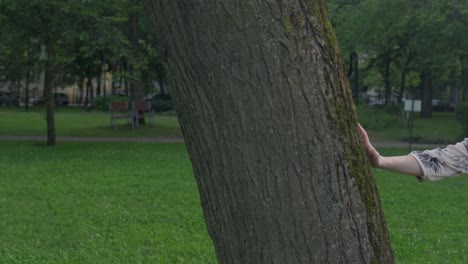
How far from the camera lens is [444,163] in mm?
2471

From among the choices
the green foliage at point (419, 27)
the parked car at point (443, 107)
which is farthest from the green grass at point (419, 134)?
the parked car at point (443, 107)

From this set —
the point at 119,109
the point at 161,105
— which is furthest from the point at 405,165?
the point at 161,105

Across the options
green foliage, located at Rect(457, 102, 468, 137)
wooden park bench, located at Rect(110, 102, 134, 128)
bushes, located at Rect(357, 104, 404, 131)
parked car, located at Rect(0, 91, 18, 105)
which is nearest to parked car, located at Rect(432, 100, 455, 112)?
bushes, located at Rect(357, 104, 404, 131)

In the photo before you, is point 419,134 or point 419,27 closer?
point 419,27

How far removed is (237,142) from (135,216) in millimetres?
6245

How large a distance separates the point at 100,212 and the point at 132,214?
409mm

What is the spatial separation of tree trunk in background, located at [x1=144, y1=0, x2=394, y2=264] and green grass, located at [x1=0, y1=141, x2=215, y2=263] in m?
4.22

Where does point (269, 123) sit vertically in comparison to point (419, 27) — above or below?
below

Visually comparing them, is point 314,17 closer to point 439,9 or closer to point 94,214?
point 94,214

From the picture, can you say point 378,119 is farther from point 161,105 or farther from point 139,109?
point 161,105

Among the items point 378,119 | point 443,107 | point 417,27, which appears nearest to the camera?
point 417,27

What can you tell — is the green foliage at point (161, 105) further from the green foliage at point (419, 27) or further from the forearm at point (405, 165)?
the forearm at point (405, 165)

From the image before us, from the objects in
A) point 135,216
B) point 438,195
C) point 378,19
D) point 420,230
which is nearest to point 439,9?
point 378,19

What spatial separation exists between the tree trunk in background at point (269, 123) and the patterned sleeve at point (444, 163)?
2.32ft
